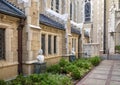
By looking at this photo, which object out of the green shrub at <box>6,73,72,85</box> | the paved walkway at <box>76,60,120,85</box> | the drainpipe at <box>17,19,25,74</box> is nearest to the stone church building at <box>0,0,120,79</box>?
the drainpipe at <box>17,19,25,74</box>

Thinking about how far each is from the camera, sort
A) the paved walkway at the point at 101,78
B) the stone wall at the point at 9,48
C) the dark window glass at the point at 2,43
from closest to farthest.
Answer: the stone wall at the point at 9,48 → the dark window glass at the point at 2,43 → the paved walkway at the point at 101,78

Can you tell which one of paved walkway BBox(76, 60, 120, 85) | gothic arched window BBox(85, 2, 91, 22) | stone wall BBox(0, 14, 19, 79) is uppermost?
gothic arched window BBox(85, 2, 91, 22)

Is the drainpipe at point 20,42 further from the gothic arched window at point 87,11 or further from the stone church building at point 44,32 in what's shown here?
the gothic arched window at point 87,11

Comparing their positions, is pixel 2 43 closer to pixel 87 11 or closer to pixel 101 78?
pixel 101 78

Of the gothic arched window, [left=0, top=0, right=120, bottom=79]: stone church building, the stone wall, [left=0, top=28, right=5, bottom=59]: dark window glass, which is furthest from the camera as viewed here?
the gothic arched window

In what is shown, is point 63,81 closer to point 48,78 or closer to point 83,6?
point 48,78

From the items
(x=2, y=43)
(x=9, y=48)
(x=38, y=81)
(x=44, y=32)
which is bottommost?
(x=38, y=81)

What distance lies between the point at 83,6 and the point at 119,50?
31.3ft

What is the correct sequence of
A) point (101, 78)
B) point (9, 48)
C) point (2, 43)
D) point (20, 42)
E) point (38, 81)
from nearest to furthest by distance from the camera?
point (38, 81) → point (2, 43) → point (9, 48) → point (20, 42) → point (101, 78)

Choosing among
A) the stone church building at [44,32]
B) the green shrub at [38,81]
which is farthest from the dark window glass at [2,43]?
the green shrub at [38,81]

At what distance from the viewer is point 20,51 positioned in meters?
11.1

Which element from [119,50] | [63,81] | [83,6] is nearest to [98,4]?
[83,6]

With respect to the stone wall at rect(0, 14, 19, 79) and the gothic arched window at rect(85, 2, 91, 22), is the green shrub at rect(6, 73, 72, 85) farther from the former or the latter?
the gothic arched window at rect(85, 2, 91, 22)

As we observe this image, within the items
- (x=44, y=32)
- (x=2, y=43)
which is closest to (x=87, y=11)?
(x=44, y=32)
